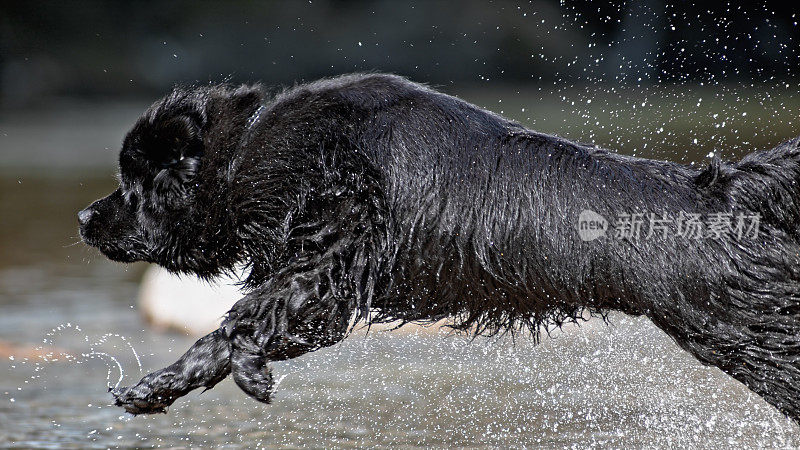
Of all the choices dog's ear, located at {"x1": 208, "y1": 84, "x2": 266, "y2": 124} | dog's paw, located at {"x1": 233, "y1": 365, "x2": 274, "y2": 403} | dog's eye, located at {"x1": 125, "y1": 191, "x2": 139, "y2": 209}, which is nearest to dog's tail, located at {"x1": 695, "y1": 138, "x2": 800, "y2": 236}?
dog's paw, located at {"x1": 233, "y1": 365, "x2": 274, "y2": 403}

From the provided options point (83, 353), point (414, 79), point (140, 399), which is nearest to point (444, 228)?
point (140, 399)

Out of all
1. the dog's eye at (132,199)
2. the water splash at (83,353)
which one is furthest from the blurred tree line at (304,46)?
the dog's eye at (132,199)

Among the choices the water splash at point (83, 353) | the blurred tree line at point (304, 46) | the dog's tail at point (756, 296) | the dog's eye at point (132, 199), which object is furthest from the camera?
the blurred tree line at point (304, 46)

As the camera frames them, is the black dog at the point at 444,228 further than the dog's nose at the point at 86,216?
No

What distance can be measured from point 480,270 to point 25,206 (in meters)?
9.01

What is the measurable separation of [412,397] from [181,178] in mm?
1745

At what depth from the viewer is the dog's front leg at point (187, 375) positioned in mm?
3480

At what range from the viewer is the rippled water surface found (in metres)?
4.28

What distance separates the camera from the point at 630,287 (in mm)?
3361

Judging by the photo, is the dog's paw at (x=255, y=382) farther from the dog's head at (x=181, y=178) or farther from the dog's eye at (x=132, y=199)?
the dog's eye at (x=132, y=199)

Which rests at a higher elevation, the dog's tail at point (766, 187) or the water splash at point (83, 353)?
the dog's tail at point (766, 187)

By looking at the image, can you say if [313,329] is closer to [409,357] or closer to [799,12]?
[409,357]

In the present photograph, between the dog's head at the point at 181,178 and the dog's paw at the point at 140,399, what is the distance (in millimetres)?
641

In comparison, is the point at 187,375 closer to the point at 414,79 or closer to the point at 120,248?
the point at 120,248
